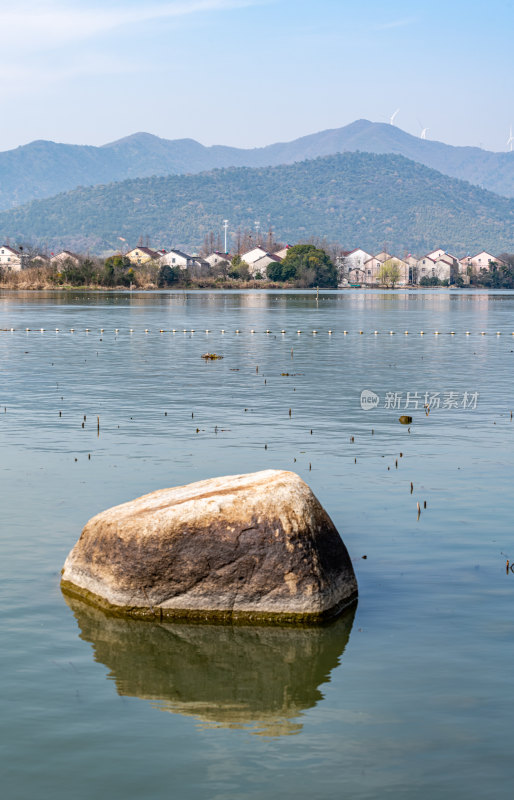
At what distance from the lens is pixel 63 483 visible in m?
24.2

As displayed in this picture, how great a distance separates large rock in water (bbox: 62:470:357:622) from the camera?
1465 cm

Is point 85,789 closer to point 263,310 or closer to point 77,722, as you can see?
point 77,722

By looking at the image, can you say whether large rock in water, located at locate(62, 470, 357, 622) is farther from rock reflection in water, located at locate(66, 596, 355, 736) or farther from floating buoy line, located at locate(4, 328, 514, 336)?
floating buoy line, located at locate(4, 328, 514, 336)

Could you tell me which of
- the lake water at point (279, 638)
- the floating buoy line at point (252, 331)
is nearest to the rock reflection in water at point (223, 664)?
the lake water at point (279, 638)

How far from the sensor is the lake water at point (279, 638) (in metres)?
11.2

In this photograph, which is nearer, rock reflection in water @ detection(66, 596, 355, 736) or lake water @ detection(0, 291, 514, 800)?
lake water @ detection(0, 291, 514, 800)

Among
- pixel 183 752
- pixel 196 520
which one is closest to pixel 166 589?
pixel 196 520

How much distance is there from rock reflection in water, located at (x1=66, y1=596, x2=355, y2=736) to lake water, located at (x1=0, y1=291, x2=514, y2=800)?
3 cm

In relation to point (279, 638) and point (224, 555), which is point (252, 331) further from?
point (279, 638)

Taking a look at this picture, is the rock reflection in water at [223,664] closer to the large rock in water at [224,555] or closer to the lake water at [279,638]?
the lake water at [279,638]

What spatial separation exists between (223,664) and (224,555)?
63.4 inches

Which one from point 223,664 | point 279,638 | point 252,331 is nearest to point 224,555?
point 279,638

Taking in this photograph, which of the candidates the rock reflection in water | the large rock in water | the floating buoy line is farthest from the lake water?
the floating buoy line

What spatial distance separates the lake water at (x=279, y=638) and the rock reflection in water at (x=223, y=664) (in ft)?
0.10
